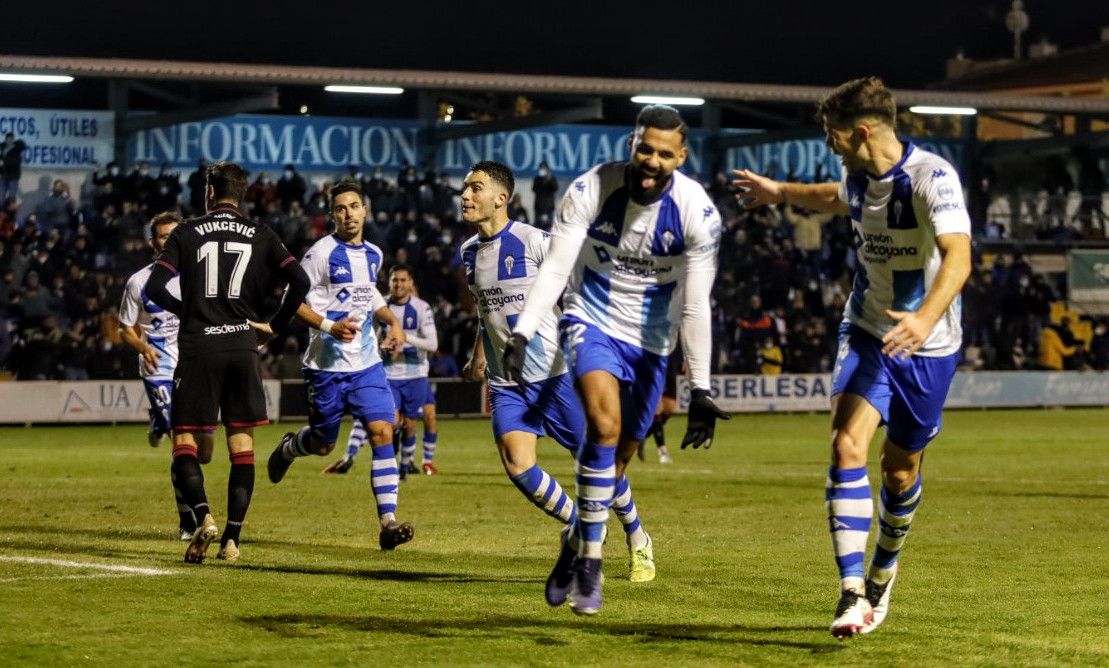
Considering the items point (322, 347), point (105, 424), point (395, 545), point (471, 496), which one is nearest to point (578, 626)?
point (395, 545)

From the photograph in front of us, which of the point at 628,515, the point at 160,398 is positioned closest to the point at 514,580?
the point at 628,515

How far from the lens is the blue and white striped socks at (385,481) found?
11.8m

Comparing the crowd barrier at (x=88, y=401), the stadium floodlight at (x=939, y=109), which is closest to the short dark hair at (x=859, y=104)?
the crowd barrier at (x=88, y=401)

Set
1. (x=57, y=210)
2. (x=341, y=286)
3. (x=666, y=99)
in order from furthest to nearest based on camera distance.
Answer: (x=666, y=99)
(x=57, y=210)
(x=341, y=286)

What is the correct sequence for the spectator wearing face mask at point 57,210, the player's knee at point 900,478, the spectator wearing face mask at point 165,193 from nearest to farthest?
the player's knee at point 900,478 < the spectator wearing face mask at point 57,210 < the spectator wearing face mask at point 165,193

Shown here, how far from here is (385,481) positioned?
39.0 ft

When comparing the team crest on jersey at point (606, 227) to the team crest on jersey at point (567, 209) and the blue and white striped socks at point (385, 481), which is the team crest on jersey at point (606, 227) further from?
the blue and white striped socks at point (385, 481)

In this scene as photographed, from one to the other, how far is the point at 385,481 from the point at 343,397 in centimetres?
92

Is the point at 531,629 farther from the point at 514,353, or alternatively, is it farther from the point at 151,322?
the point at 151,322

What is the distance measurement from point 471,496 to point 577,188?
831 centimetres

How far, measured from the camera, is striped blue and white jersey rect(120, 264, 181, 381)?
47.4 feet

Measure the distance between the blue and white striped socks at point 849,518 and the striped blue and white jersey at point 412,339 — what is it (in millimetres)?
11376

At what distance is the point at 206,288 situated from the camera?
1075 centimetres

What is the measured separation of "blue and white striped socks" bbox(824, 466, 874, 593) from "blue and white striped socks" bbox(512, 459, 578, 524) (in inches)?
107
